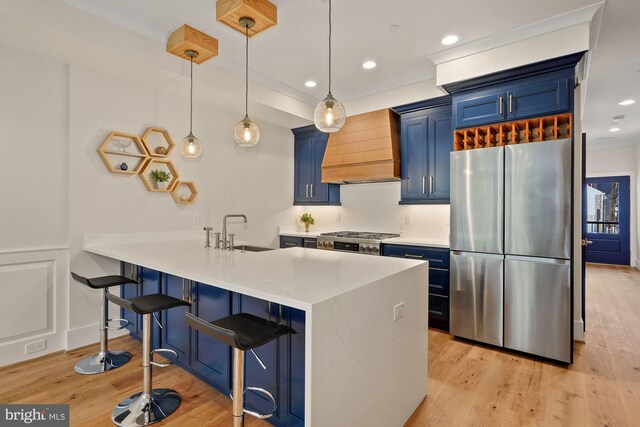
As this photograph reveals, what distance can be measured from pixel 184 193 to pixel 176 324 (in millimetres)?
1762

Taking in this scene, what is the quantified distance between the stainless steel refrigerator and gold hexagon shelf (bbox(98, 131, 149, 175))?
10.5ft

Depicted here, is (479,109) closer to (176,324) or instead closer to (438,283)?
(438,283)

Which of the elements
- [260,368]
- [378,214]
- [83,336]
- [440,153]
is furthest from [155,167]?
[440,153]

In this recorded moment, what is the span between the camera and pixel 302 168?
5211mm

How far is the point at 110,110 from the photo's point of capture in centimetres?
321

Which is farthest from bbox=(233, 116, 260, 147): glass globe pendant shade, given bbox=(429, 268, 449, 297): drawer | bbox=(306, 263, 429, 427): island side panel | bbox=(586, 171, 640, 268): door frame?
bbox=(586, 171, 640, 268): door frame

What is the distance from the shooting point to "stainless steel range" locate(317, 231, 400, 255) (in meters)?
3.88

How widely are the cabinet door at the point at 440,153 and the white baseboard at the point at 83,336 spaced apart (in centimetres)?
377

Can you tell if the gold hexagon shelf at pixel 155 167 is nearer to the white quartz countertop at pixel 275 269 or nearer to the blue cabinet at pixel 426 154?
the white quartz countertop at pixel 275 269

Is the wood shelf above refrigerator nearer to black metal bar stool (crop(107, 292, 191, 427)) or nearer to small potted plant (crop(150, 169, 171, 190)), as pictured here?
black metal bar stool (crop(107, 292, 191, 427))

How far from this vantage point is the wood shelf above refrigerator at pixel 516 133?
288 centimetres

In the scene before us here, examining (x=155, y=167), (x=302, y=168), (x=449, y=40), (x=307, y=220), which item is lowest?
(x=307, y=220)

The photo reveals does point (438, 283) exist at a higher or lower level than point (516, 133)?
lower

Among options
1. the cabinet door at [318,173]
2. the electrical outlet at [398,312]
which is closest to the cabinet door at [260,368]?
the electrical outlet at [398,312]
